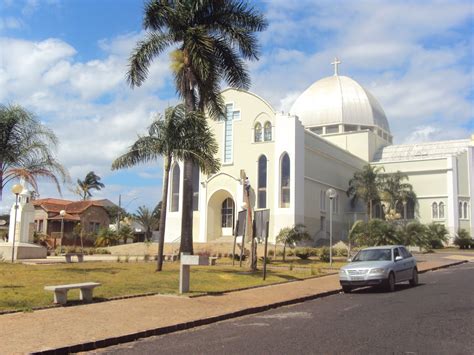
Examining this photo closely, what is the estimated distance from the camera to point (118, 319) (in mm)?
10852

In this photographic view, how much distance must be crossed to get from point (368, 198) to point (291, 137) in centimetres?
1433

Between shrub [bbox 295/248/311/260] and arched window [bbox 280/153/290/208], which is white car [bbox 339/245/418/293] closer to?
shrub [bbox 295/248/311/260]

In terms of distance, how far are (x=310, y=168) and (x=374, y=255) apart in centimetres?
3541

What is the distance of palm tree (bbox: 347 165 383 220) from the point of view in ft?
196

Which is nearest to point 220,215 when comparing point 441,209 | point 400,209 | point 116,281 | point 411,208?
point 400,209

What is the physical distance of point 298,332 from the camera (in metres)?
9.83

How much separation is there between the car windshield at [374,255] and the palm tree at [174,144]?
7.22 metres

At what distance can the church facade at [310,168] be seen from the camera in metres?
51.5

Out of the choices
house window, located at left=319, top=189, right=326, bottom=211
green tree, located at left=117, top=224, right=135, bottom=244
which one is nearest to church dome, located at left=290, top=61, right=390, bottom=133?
house window, located at left=319, top=189, right=326, bottom=211

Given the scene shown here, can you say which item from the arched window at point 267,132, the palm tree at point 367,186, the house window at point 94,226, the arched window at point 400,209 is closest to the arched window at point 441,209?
the arched window at point 400,209

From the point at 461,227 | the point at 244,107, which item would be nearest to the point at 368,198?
the point at 461,227

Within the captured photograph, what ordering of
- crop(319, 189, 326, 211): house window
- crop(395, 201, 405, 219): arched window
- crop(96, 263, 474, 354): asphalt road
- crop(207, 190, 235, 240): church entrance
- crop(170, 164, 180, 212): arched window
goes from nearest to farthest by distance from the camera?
crop(96, 263, 474, 354): asphalt road < crop(207, 190, 235, 240): church entrance < crop(319, 189, 326, 211): house window < crop(170, 164, 180, 212): arched window < crop(395, 201, 405, 219): arched window

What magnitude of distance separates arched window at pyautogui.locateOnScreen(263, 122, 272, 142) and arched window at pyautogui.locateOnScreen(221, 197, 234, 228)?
7434 millimetres

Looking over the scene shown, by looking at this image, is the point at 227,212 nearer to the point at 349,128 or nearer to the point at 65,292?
the point at 349,128
